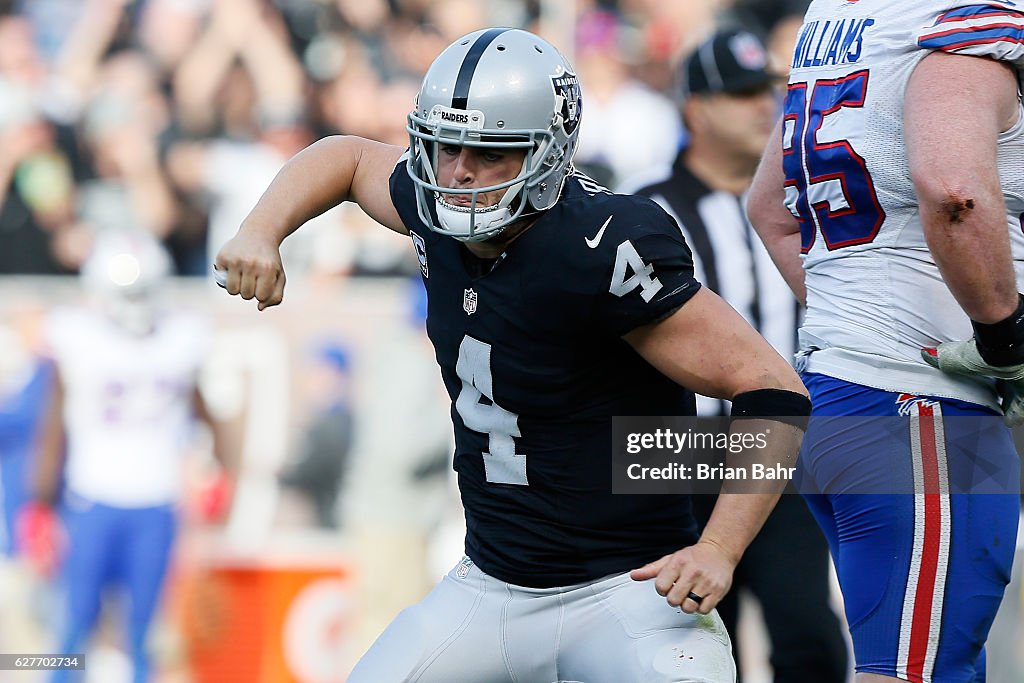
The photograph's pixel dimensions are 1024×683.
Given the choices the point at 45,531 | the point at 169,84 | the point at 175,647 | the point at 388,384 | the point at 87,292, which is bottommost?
the point at 175,647

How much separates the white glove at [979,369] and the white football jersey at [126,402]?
479cm

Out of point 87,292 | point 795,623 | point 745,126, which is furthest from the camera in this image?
point 87,292

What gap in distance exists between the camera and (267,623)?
6.18 m

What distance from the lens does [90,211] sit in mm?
6773

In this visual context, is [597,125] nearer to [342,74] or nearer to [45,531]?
[342,74]

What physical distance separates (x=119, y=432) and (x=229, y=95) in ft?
6.16

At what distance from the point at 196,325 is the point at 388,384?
1.06m

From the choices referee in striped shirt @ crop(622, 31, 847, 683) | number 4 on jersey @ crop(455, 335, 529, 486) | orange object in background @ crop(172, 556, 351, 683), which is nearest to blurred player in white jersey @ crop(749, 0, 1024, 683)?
number 4 on jersey @ crop(455, 335, 529, 486)

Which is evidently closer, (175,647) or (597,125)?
(175,647)

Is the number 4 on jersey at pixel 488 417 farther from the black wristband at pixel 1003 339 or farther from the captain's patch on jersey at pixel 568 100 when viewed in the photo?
the black wristband at pixel 1003 339

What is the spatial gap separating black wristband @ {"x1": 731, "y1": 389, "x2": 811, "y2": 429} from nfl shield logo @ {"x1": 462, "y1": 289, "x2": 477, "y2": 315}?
21.3 inches

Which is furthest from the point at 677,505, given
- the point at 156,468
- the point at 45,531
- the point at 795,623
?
the point at 45,531

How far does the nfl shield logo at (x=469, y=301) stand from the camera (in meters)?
2.43

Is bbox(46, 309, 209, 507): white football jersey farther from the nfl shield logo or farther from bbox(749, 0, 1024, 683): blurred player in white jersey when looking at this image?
bbox(749, 0, 1024, 683): blurred player in white jersey
